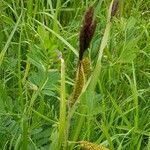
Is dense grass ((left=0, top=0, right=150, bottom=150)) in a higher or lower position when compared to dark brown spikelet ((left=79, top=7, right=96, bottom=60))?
lower

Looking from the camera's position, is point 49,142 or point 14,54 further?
point 14,54

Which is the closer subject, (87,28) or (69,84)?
(87,28)

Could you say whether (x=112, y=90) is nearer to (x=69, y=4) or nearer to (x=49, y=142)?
(x=49, y=142)

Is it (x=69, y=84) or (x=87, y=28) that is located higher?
(x=87, y=28)

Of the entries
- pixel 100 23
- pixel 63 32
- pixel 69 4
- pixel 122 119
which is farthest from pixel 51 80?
pixel 69 4

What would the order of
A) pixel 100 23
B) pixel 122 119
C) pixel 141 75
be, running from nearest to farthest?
pixel 122 119 < pixel 141 75 < pixel 100 23

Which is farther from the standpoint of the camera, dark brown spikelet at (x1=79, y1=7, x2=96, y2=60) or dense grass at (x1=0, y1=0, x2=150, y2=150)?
dense grass at (x1=0, y1=0, x2=150, y2=150)

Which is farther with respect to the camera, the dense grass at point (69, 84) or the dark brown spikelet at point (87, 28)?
the dense grass at point (69, 84)

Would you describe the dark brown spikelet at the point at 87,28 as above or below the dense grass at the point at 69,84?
above
